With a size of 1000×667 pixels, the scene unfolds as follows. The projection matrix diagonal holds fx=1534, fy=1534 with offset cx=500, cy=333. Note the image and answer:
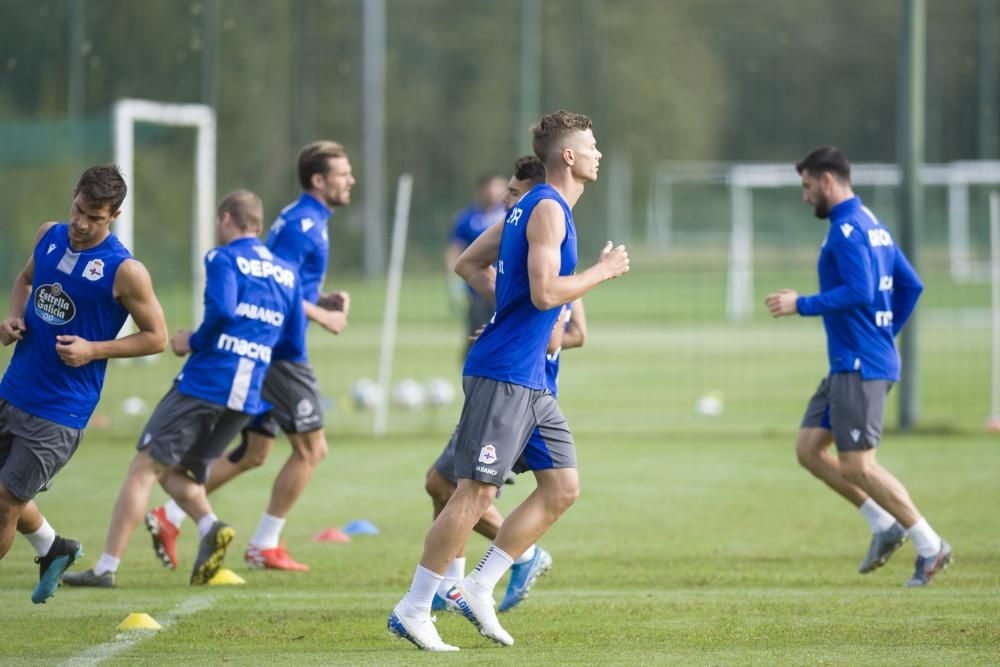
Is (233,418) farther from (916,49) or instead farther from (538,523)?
(916,49)

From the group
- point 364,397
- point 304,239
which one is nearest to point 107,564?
point 304,239

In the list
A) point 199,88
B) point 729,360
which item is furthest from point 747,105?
point 199,88

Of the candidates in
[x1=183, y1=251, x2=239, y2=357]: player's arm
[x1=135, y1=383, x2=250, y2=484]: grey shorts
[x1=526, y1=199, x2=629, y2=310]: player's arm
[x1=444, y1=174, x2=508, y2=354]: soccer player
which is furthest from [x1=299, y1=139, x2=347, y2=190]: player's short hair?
[x1=444, y1=174, x2=508, y2=354]: soccer player

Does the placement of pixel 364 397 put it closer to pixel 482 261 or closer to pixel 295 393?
pixel 295 393

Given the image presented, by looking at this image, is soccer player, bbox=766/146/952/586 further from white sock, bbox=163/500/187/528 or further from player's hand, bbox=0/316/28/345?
player's hand, bbox=0/316/28/345

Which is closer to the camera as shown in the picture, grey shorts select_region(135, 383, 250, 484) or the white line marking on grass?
the white line marking on grass

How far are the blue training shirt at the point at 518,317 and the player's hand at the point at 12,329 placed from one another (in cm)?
195

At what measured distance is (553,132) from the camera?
618cm

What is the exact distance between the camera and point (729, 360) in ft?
72.6

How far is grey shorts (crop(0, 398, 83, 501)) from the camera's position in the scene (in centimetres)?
648

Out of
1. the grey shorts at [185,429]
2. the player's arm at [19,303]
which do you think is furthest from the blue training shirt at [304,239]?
the player's arm at [19,303]

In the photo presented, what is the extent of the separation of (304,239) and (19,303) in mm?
2303

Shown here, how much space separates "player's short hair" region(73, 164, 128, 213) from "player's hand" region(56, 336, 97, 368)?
1.91 feet

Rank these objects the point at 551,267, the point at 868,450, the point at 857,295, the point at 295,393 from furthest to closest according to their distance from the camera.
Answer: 1. the point at 295,393
2. the point at 868,450
3. the point at 857,295
4. the point at 551,267
